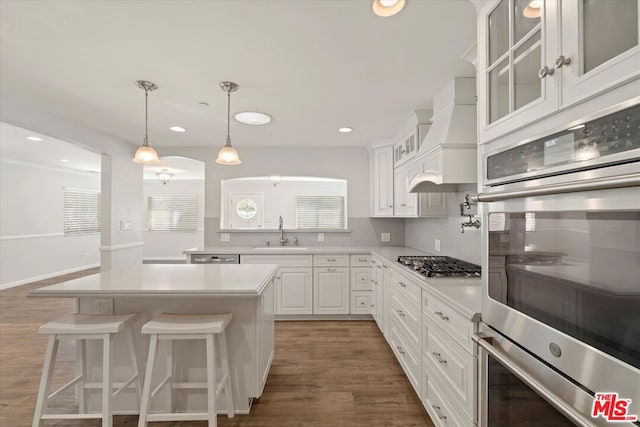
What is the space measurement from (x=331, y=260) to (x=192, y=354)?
215 centimetres

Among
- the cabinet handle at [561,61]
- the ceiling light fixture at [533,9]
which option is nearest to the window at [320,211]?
the ceiling light fixture at [533,9]

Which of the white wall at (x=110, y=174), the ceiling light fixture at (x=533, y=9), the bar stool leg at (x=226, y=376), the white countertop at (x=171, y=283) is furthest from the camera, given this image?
the white wall at (x=110, y=174)

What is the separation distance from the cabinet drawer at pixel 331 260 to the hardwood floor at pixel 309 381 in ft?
2.44

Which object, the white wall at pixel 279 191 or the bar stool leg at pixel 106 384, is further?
the white wall at pixel 279 191

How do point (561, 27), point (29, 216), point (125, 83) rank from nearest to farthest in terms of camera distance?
point (561, 27), point (125, 83), point (29, 216)

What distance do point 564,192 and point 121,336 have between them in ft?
8.16

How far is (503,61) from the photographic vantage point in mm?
1228

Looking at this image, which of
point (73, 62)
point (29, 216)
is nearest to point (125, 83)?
point (73, 62)

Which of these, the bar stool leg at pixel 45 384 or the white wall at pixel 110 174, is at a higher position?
the white wall at pixel 110 174

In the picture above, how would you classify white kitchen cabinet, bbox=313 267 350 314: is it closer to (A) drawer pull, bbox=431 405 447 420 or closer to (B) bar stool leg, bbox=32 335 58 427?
(A) drawer pull, bbox=431 405 447 420

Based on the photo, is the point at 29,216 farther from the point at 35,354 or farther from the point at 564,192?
the point at 564,192

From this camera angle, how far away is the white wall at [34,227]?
18.9 ft

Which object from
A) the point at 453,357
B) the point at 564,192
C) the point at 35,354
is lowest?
the point at 35,354

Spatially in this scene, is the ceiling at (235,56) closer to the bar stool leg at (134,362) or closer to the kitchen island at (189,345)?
the kitchen island at (189,345)
